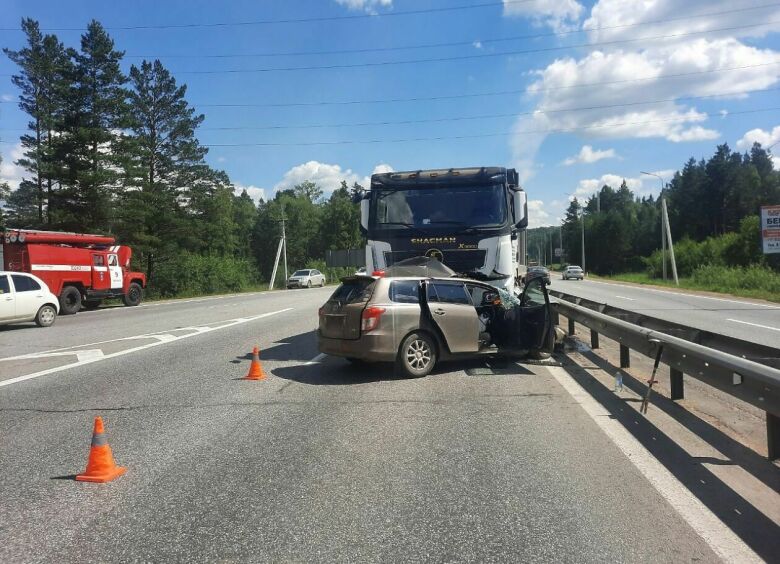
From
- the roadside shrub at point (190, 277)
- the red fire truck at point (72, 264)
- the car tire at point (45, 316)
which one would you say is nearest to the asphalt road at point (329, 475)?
the car tire at point (45, 316)

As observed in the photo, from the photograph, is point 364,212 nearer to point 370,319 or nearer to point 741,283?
point 370,319

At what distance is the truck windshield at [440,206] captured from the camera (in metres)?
11.0

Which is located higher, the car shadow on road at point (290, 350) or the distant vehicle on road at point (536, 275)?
the distant vehicle on road at point (536, 275)

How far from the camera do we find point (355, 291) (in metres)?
9.06

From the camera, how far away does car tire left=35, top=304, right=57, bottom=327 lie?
57.7 ft

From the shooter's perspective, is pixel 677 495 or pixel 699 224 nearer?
pixel 677 495

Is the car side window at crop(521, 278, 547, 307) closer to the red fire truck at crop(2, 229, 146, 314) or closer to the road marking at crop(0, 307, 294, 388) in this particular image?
the road marking at crop(0, 307, 294, 388)

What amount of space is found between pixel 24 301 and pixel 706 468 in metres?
17.7

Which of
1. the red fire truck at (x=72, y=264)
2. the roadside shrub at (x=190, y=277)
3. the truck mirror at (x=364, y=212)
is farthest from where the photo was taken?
the roadside shrub at (x=190, y=277)

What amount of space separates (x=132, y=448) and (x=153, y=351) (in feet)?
22.3

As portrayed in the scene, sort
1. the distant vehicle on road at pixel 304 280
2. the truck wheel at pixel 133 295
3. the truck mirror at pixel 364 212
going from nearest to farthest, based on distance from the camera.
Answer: the truck mirror at pixel 364 212
the truck wheel at pixel 133 295
the distant vehicle on road at pixel 304 280

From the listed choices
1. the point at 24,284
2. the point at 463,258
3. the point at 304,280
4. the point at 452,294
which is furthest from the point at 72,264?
the point at 304,280

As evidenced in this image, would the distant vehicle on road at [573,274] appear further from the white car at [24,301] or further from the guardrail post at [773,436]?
the guardrail post at [773,436]

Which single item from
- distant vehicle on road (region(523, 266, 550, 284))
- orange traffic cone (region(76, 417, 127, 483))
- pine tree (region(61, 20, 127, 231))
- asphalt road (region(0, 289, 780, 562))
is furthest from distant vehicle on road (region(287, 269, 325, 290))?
orange traffic cone (region(76, 417, 127, 483))
